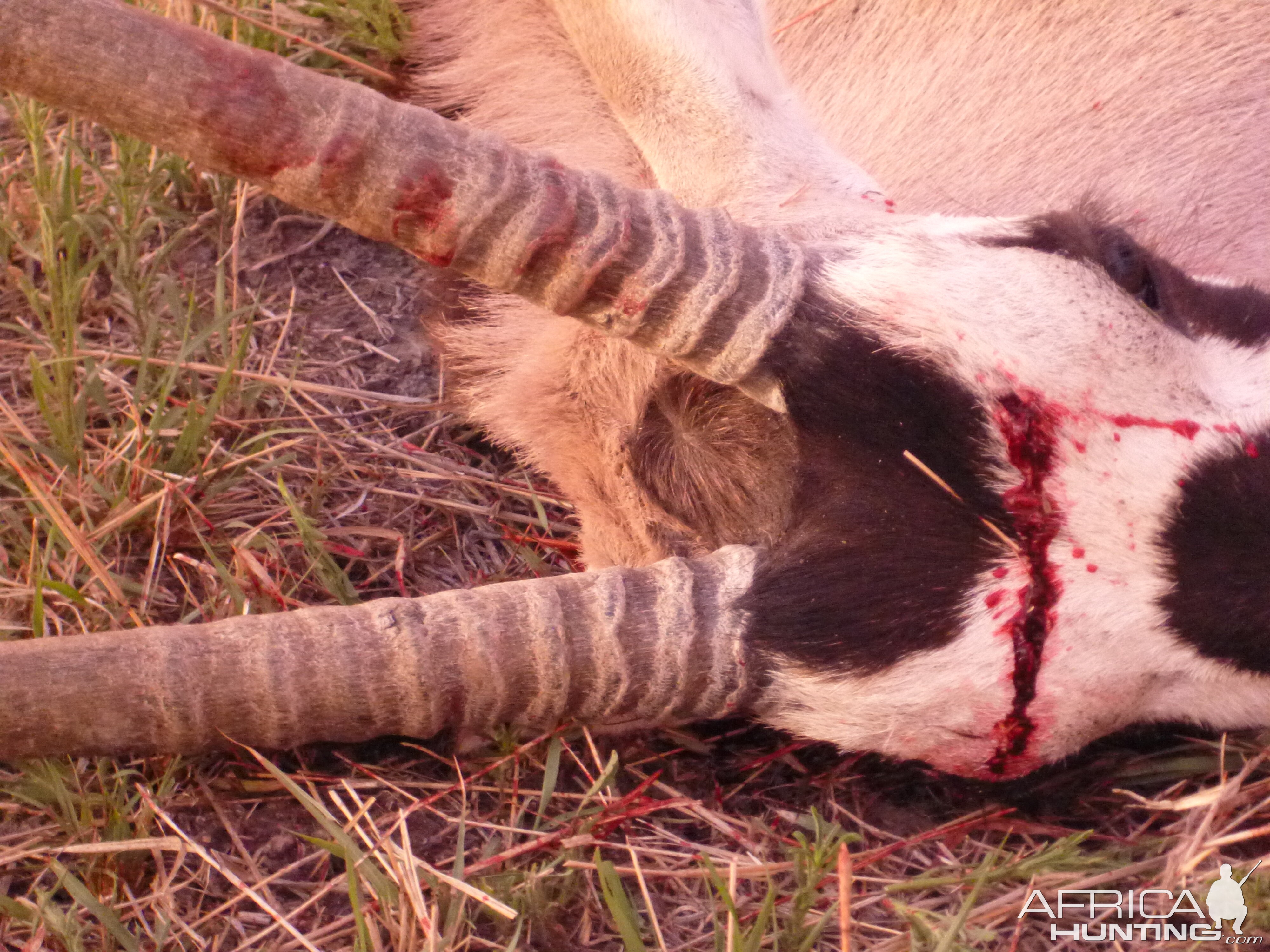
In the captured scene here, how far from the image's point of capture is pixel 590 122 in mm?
2549

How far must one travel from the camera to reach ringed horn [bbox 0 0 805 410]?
1.53 m

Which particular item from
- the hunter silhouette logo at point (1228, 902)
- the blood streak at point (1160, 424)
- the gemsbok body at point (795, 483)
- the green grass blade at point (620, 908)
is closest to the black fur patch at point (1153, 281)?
the gemsbok body at point (795, 483)

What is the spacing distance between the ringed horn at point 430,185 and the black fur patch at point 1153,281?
0.37m

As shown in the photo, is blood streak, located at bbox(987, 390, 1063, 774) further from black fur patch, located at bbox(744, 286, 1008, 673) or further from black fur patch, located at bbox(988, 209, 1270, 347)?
black fur patch, located at bbox(988, 209, 1270, 347)

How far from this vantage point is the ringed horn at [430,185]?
153cm

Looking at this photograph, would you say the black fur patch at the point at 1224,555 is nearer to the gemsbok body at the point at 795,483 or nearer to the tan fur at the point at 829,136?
the gemsbok body at the point at 795,483

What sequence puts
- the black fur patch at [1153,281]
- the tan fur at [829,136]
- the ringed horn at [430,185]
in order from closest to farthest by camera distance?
the ringed horn at [430,185], the black fur patch at [1153,281], the tan fur at [829,136]

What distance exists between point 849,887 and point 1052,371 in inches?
26.9

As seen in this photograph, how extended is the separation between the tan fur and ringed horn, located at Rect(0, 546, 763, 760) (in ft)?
0.59

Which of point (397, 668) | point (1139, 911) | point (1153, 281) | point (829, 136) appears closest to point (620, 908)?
point (397, 668)

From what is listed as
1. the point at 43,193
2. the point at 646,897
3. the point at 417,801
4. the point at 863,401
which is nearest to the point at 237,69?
the point at 863,401

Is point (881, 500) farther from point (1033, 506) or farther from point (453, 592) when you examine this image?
point (453, 592)

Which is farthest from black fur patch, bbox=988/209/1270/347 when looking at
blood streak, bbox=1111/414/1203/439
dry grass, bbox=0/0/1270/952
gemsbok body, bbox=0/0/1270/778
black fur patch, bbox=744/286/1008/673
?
dry grass, bbox=0/0/1270/952

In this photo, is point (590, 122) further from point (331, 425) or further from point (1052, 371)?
point (1052, 371)
